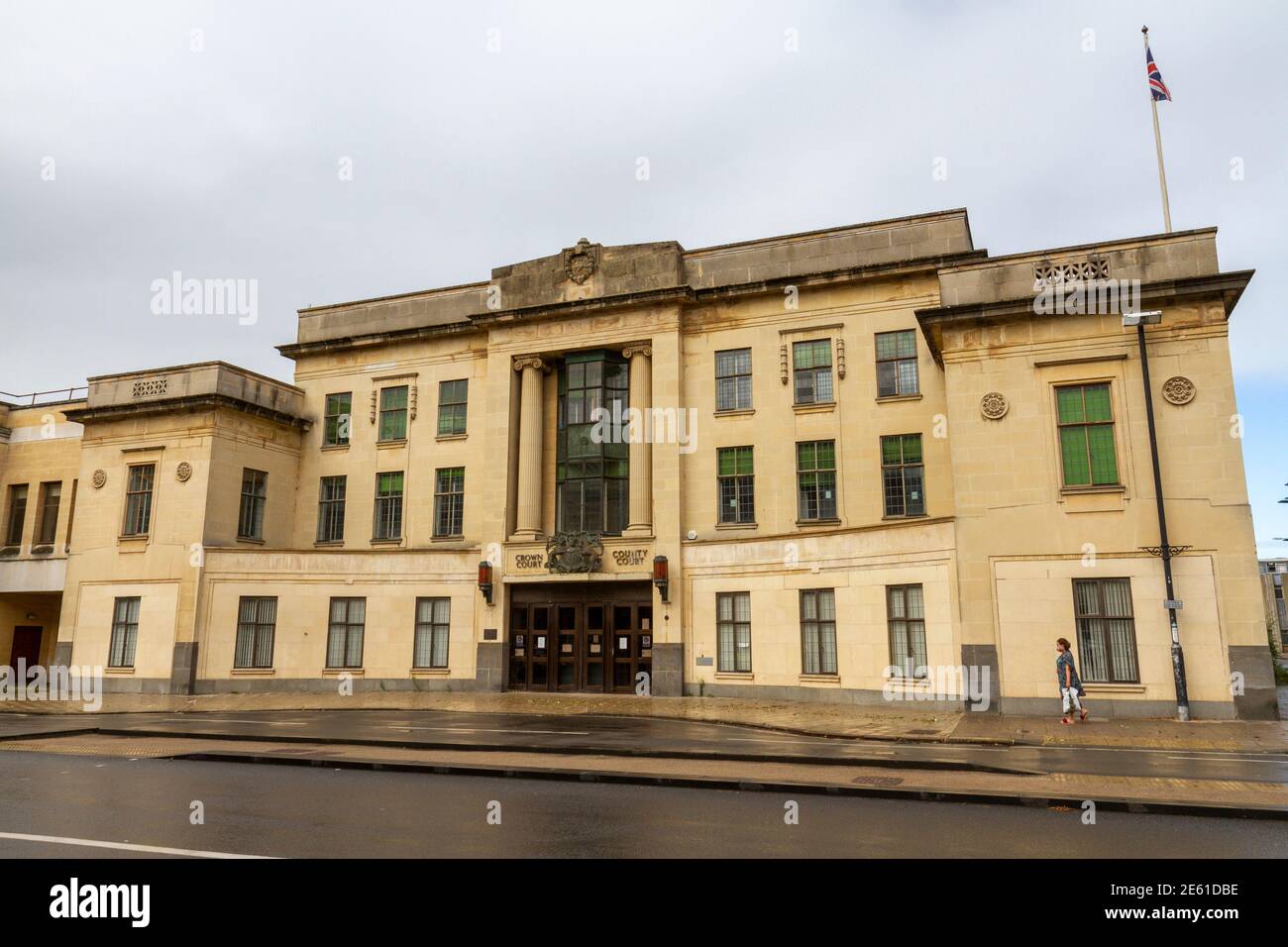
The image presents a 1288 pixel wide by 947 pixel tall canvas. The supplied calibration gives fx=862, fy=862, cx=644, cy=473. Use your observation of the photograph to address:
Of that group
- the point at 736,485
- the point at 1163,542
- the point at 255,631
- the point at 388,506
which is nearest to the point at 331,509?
the point at 388,506

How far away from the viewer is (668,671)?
1138 inches

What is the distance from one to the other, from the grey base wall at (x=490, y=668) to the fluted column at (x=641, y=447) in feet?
21.2

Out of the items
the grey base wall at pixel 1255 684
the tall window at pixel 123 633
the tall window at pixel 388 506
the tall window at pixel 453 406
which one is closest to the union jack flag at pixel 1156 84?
the grey base wall at pixel 1255 684

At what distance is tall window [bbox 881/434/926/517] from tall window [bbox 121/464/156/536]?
88.4ft

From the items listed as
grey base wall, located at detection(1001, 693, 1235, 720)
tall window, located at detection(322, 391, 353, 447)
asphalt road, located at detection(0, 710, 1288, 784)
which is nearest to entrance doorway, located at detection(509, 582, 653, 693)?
asphalt road, located at detection(0, 710, 1288, 784)

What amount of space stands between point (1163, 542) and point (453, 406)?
25110mm

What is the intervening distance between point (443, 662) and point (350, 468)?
931 centimetres

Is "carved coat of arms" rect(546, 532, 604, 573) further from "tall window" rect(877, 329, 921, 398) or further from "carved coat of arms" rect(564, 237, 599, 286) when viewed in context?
"tall window" rect(877, 329, 921, 398)

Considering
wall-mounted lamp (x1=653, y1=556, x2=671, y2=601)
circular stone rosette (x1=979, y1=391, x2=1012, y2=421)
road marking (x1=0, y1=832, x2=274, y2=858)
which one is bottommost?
road marking (x1=0, y1=832, x2=274, y2=858)

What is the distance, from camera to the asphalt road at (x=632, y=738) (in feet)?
45.5

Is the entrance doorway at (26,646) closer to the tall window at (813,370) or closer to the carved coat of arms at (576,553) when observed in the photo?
the carved coat of arms at (576,553)

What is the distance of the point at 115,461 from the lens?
33.4 metres

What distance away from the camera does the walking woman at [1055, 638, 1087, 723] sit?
19.7 meters
